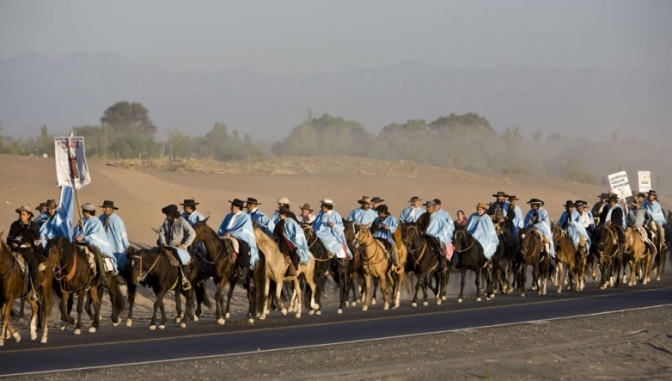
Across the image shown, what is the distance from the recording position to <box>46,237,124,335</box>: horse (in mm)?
22438

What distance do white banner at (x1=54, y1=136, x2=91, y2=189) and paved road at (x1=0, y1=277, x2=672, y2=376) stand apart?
142 inches

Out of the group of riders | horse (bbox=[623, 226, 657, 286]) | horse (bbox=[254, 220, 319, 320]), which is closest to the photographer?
the group of riders

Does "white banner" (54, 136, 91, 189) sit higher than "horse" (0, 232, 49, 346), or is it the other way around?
"white banner" (54, 136, 91, 189)

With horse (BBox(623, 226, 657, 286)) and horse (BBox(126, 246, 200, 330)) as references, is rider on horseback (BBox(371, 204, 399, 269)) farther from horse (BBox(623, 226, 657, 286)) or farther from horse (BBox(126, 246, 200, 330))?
horse (BBox(623, 226, 657, 286))

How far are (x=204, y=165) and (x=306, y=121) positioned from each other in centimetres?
4182

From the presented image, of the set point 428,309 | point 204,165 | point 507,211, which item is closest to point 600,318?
point 428,309

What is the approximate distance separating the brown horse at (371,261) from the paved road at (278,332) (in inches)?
19.2

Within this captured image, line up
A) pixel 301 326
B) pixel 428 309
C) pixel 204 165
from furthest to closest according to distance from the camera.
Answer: pixel 204 165 → pixel 428 309 → pixel 301 326

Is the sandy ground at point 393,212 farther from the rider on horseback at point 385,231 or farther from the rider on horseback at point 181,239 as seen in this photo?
the rider on horseback at point 181,239

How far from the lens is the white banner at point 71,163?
26453mm

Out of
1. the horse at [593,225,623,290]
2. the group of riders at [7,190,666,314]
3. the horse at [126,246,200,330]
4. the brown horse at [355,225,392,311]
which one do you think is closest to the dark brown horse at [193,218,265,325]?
the group of riders at [7,190,666,314]

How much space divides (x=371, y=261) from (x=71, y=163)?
6.48 meters

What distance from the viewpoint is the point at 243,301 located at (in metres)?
33.3

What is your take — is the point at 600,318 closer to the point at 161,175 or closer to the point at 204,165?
the point at 161,175
